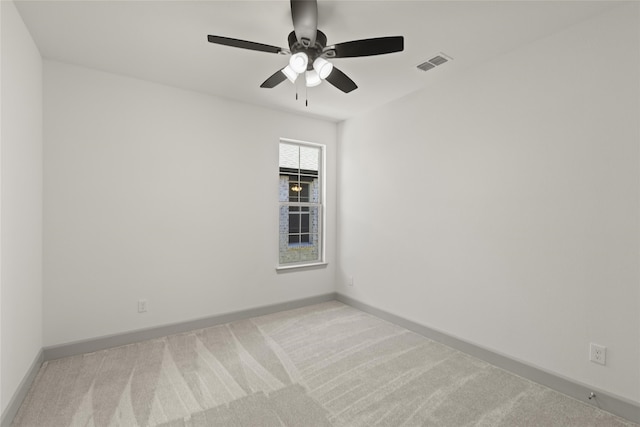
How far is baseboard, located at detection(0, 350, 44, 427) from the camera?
6.06 ft

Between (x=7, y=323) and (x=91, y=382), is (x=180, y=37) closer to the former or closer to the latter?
(x=7, y=323)

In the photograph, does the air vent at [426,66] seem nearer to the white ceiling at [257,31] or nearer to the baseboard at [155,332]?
the white ceiling at [257,31]

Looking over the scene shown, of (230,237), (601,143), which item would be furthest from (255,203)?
(601,143)

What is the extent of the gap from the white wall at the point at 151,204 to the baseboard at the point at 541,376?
6.07 ft

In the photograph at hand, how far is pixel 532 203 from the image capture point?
2.44 meters

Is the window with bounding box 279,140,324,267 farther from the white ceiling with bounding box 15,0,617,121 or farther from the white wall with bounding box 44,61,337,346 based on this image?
the white ceiling with bounding box 15,0,617,121

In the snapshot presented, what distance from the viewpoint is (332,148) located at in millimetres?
4508

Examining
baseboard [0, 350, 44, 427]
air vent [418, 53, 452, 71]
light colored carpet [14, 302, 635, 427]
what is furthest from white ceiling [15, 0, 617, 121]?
light colored carpet [14, 302, 635, 427]

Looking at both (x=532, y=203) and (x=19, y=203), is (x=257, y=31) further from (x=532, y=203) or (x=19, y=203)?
(x=532, y=203)

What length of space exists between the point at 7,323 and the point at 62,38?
6.86 feet

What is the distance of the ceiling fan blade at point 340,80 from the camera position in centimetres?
227

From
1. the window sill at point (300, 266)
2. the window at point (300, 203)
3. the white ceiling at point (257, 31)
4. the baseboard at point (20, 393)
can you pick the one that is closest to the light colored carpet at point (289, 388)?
the baseboard at point (20, 393)

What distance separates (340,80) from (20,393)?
3.13m

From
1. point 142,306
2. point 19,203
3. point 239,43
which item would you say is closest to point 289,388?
point 142,306
